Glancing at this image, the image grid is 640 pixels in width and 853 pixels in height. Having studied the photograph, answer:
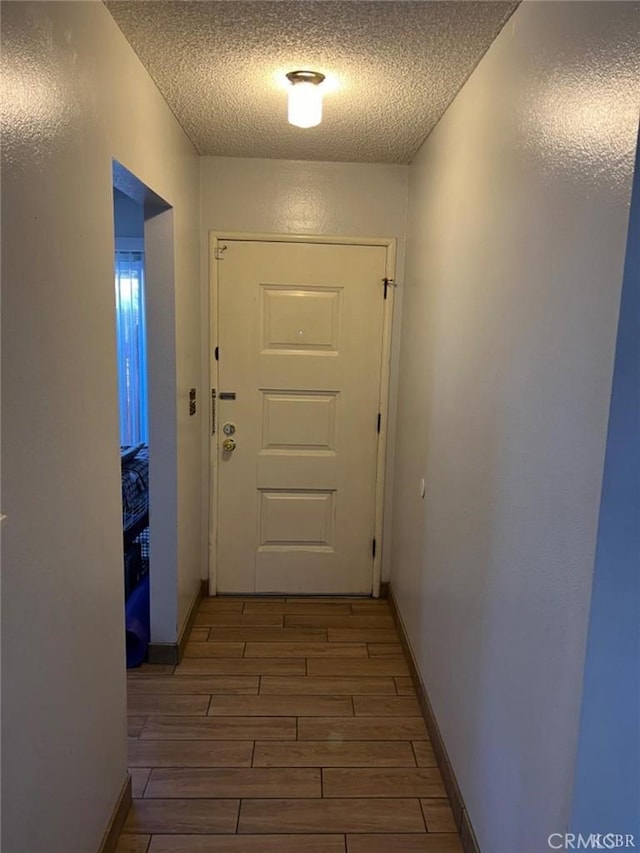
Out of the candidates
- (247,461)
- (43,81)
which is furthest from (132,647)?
(43,81)

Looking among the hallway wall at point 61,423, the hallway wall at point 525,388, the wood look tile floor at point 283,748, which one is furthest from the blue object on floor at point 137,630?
the hallway wall at point 525,388

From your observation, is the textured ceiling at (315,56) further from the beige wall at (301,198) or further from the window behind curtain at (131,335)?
the window behind curtain at (131,335)

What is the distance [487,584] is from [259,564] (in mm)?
1878

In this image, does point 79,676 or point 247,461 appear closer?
point 79,676

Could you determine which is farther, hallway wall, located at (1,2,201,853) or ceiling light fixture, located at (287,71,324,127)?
ceiling light fixture, located at (287,71,324,127)

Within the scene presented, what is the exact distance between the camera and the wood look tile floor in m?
1.74

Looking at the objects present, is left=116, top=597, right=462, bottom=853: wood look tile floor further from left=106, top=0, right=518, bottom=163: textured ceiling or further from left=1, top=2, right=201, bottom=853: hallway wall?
left=106, top=0, right=518, bottom=163: textured ceiling

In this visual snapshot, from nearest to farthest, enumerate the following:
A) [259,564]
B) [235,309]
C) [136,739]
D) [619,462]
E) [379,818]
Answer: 1. [619,462]
2. [379,818]
3. [136,739]
4. [235,309]
5. [259,564]

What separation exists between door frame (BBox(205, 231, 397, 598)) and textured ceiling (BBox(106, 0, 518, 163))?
1.80 ft

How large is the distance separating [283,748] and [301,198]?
249cm

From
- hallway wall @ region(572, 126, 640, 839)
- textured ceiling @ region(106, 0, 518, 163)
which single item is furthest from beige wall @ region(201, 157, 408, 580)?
hallway wall @ region(572, 126, 640, 839)

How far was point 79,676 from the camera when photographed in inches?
55.1

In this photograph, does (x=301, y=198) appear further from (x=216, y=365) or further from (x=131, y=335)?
(x=131, y=335)

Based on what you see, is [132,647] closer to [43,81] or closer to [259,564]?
[259,564]
